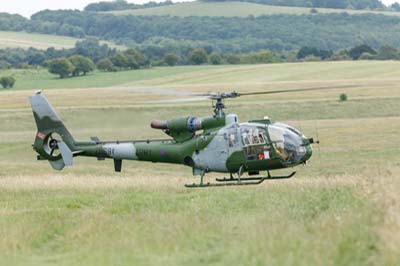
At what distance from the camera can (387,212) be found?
12.6 m

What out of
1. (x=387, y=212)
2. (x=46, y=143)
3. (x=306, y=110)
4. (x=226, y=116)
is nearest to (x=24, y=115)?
(x=306, y=110)

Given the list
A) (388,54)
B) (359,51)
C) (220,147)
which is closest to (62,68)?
(359,51)

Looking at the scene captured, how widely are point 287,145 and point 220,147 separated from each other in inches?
73.9

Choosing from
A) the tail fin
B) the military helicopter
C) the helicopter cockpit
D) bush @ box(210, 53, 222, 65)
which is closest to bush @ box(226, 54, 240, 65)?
bush @ box(210, 53, 222, 65)

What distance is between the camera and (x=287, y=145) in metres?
22.3

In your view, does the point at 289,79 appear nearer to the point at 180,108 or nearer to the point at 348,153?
the point at 180,108

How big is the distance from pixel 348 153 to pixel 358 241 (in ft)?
113

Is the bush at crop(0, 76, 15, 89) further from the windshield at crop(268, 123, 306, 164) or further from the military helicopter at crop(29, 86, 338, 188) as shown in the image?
the windshield at crop(268, 123, 306, 164)

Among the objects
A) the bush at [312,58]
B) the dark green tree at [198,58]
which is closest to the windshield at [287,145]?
the dark green tree at [198,58]

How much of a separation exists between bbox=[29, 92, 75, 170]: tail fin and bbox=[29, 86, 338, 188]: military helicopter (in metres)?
0.21

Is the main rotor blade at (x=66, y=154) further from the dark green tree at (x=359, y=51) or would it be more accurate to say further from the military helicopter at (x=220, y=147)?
the dark green tree at (x=359, y=51)

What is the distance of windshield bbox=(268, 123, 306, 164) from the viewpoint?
22.3m

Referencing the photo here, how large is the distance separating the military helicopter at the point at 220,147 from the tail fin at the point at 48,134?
0.68ft

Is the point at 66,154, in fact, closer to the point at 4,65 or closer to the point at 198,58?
the point at 198,58
